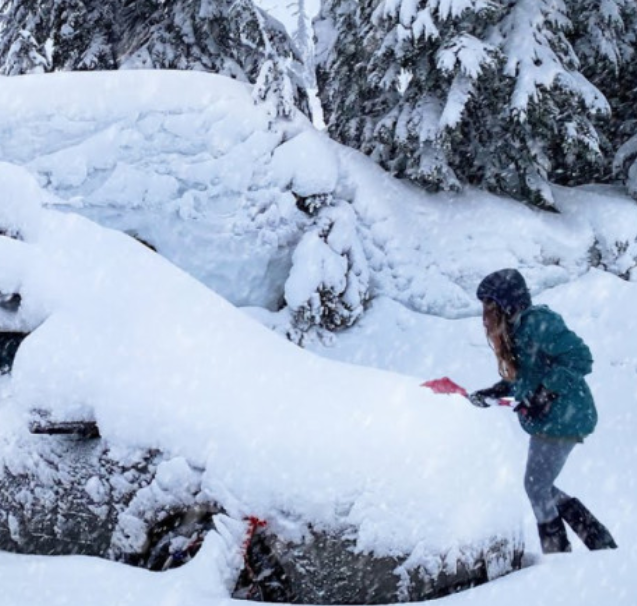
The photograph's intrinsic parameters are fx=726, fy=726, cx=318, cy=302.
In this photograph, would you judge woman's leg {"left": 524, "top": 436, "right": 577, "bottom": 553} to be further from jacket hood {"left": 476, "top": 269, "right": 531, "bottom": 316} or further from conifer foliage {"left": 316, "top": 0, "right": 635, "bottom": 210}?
conifer foliage {"left": 316, "top": 0, "right": 635, "bottom": 210}

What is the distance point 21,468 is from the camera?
3.65 meters

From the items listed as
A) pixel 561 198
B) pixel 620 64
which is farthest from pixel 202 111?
pixel 620 64

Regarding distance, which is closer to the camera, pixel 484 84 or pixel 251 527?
pixel 251 527

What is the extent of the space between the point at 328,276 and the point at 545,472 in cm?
461

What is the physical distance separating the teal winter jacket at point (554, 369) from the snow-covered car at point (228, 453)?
1.01 feet

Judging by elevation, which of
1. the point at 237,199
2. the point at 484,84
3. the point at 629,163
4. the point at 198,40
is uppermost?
the point at 484,84

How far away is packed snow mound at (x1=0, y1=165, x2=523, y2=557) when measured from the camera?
314cm

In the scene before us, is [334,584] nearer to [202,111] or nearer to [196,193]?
[196,193]

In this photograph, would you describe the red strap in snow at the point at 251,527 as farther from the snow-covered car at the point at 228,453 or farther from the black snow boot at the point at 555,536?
the black snow boot at the point at 555,536

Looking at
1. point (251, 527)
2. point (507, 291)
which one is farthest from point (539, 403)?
point (251, 527)

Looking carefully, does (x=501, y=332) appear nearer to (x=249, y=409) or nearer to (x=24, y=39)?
(x=249, y=409)

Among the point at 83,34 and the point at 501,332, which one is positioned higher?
the point at 501,332

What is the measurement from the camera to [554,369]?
11.3 feet

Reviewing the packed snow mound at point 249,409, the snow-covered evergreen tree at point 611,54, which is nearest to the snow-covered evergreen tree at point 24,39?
the snow-covered evergreen tree at point 611,54
